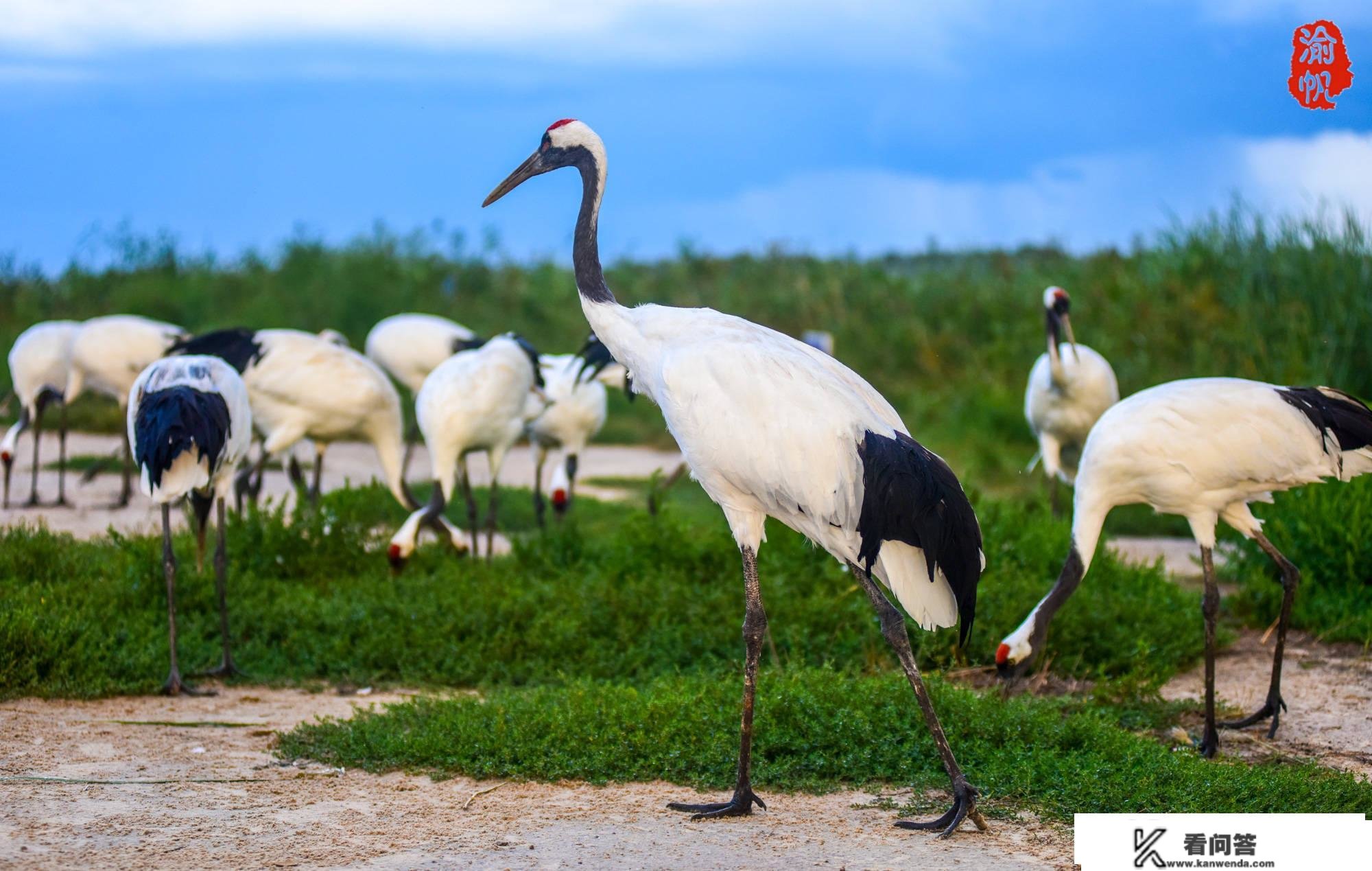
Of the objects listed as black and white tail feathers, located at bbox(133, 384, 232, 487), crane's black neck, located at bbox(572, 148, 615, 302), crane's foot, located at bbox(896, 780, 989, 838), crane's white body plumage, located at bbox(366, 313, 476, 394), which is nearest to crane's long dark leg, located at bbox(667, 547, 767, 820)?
crane's foot, located at bbox(896, 780, 989, 838)

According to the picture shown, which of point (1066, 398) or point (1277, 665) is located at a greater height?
point (1066, 398)

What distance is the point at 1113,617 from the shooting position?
655 cm

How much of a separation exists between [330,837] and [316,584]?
3701 mm

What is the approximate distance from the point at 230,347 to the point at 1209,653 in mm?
6333

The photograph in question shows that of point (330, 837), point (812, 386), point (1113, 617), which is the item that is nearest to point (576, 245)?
point (812, 386)

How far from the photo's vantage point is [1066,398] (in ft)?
31.2

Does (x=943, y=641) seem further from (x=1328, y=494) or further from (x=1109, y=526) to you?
(x=1109, y=526)

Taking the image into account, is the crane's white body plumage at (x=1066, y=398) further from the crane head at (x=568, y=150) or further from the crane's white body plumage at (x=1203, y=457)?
the crane head at (x=568, y=150)

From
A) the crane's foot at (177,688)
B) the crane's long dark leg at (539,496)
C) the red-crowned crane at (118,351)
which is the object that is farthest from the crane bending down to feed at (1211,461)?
the red-crowned crane at (118,351)

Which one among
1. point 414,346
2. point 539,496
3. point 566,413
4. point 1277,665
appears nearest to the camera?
point 1277,665

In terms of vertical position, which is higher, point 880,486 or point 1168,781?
point 880,486

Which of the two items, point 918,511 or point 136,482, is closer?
point 918,511

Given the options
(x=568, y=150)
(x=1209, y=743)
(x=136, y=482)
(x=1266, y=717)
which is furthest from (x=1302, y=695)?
(x=136, y=482)

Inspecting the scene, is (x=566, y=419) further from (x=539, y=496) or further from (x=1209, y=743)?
(x=1209, y=743)
